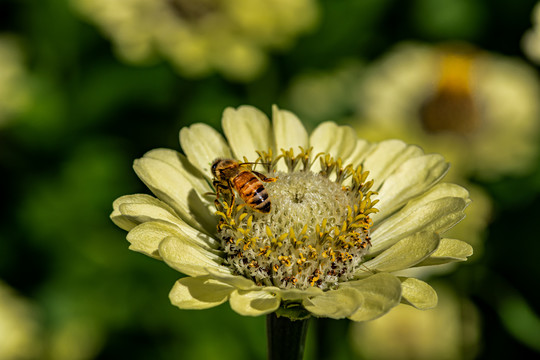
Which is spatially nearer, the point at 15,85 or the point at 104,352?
the point at 104,352

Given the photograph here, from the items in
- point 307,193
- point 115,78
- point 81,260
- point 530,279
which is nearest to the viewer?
point 307,193

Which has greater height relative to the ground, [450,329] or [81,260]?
[81,260]

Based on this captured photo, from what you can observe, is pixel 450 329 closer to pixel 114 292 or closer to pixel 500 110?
pixel 114 292

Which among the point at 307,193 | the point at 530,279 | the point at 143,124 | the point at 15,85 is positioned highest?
the point at 15,85

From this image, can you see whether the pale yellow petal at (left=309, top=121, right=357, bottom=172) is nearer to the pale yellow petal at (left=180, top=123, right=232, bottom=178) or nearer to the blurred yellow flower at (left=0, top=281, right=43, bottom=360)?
the pale yellow petal at (left=180, top=123, right=232, bottom=178)

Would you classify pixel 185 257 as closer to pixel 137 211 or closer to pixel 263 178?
pixel 137 211

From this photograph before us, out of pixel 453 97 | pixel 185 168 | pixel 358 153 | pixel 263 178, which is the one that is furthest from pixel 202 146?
pixel 453 97

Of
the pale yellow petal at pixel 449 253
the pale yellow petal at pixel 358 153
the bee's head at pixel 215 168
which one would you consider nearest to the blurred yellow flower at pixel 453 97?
the pale yellow petal at pixel 358 153

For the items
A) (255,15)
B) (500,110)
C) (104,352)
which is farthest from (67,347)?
(500,110)
